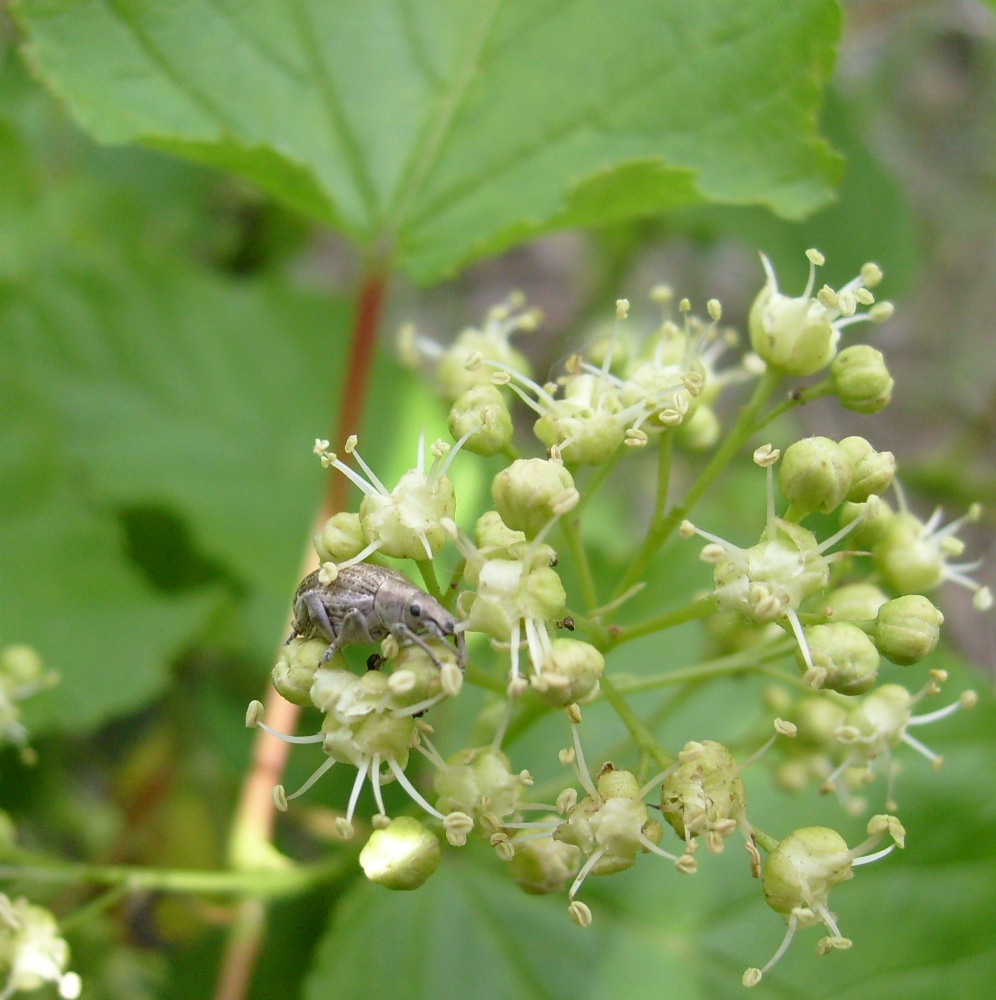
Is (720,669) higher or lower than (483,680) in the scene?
lower

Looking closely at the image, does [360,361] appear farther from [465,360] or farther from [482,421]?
[482,421]

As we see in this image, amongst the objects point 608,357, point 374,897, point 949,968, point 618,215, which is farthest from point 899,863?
point 618,215

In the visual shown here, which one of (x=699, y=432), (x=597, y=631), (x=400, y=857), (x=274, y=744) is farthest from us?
(x=274, y=744)

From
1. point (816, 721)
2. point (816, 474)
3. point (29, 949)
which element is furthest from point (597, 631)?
point (29, 949)

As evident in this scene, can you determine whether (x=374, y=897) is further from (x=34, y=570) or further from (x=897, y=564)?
(x=34, y=570)

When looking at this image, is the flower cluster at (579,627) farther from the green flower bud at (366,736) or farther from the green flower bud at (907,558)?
the green flower bud at (907,558)

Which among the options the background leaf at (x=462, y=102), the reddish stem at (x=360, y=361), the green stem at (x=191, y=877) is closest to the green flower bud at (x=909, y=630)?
the background leaf at (x=462, y=102)
